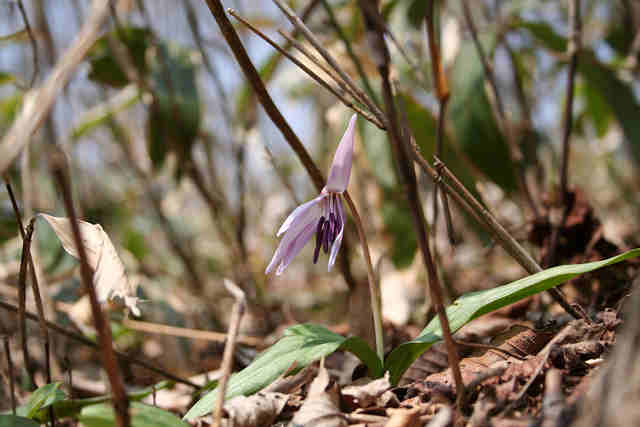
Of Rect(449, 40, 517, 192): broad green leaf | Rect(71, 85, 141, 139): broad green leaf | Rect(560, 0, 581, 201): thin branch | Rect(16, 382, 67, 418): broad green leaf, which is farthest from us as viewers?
Rect(71, 85, 141, 139): broad green leaf

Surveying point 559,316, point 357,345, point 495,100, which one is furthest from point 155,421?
point 495,100

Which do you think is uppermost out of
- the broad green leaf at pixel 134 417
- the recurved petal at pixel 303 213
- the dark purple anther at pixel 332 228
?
the recurved petal at pixel 303 213

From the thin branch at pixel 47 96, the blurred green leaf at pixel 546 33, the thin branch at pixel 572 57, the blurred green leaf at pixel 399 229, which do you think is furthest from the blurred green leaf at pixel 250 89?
the thin branch at pixel 47 96

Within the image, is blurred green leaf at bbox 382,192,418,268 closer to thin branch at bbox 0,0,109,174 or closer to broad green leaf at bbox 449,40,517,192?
broad green leaf at bbox 449,40,517,192

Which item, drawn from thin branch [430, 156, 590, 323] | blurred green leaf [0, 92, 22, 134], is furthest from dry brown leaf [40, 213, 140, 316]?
blurred green leaf [0, 92, 22, 134]

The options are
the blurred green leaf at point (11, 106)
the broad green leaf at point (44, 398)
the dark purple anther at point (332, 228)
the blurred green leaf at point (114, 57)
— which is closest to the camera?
the broad green leaf at point (44, 398)

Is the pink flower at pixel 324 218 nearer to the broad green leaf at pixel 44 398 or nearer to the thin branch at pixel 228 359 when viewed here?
the thin branch at pixel 228 359

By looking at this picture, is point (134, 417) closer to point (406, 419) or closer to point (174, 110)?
point (406, 419)
